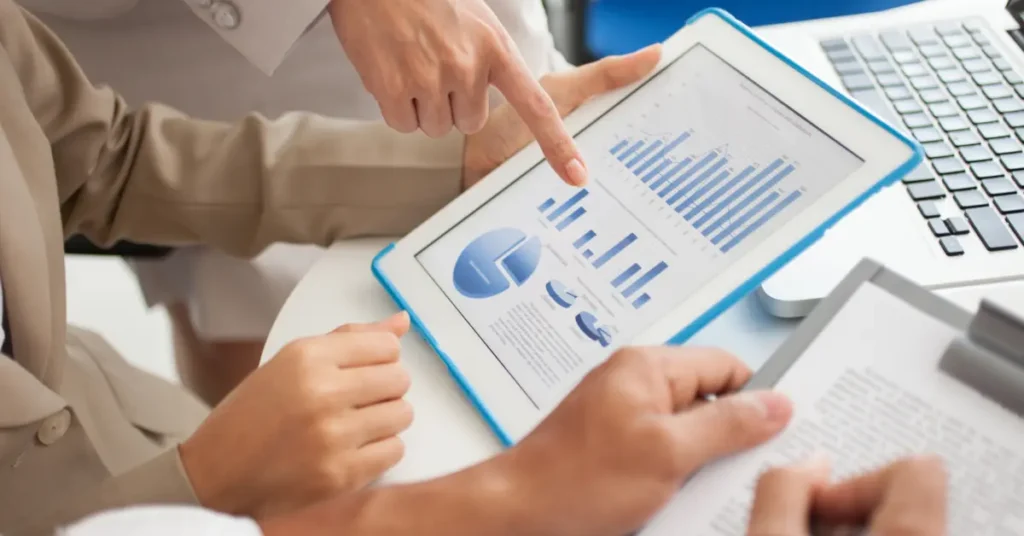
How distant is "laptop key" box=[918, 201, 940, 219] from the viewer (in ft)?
1.65

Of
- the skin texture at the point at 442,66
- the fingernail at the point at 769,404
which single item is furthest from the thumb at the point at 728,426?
the skin texture at the point at 442,66

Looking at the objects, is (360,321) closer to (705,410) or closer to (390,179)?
(390,179)

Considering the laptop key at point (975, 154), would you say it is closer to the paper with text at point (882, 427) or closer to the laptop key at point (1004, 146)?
the laptop key at point (1004, 146)

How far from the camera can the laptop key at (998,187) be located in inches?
19.8

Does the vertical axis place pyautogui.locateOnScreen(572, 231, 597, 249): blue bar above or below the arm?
above

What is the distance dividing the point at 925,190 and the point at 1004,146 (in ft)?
0.23

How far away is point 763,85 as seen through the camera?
487 millimetres

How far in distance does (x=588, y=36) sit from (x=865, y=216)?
547 mm

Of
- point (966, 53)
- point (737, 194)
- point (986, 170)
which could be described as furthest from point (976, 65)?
point (737, 194)

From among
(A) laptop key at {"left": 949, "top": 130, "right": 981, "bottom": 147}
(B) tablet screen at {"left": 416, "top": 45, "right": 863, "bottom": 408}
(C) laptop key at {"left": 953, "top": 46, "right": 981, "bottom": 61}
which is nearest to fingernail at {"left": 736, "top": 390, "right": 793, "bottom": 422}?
(B) tablet screen at {"left": 416, "top": 45, "right": 863, "bottom": 408}

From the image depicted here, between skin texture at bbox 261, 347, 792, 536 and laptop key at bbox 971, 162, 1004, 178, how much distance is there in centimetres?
27

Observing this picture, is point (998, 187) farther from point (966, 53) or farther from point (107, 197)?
point (107, 197)

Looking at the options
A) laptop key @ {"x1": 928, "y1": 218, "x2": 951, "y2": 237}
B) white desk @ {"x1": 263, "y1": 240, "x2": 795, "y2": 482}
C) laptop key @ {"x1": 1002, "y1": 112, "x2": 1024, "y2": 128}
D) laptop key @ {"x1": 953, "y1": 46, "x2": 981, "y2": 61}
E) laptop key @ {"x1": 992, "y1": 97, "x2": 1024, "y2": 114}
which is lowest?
white desk @ {"x1": 263, "y1": 240, "x2": 795, "y2": 482}

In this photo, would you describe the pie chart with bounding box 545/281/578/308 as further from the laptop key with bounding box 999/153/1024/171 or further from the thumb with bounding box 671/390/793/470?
the laptop key with bounding box 999/153/1024/171
